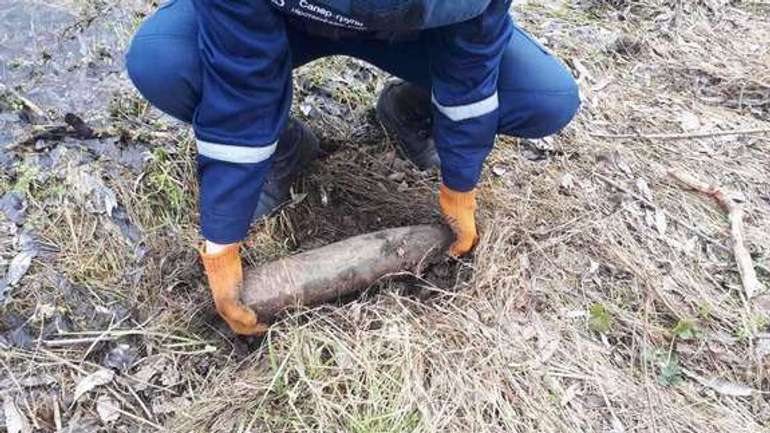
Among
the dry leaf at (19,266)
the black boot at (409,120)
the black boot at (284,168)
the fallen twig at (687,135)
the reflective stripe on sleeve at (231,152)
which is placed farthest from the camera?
the fallen twig at (687,135)

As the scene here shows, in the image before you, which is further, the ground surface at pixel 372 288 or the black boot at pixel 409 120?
the black boot at pixel 409 120

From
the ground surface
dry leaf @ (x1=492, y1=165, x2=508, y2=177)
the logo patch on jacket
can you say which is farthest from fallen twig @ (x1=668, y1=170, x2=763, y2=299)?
the logo patch on jacket

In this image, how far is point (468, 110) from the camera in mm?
1685

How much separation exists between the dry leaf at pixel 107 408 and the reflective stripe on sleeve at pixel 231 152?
543 millimetres

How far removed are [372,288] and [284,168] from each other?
38cm

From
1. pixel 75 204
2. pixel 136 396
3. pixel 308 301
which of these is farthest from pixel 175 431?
pixel 75 204

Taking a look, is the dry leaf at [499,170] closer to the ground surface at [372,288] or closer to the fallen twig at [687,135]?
the ground surface at [372,288]

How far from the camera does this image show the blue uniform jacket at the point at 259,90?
56.3 inches

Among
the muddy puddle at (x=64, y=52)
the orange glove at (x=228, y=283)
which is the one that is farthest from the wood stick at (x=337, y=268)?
the muddy puddle at (x=64, y=52)

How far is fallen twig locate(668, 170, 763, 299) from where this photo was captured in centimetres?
200

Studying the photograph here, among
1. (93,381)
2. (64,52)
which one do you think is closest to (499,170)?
(93,381)

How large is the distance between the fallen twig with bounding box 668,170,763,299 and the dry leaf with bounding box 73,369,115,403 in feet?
4.85

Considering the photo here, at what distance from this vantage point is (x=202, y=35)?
1511mm

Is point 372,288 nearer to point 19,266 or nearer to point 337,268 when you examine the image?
point 337,268
